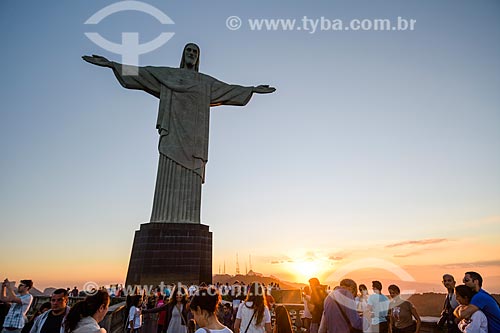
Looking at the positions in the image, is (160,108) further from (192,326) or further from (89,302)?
(89,302)

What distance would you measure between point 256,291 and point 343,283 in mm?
1055

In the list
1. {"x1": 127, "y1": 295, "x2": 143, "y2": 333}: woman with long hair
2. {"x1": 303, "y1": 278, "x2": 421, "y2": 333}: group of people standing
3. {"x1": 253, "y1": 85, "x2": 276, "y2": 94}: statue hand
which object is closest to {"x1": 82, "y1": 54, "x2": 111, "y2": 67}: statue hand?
{"x1": 253, "y1": 85, "x2": 276, "y2": 94}: statue hand

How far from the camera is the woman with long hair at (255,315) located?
429 centimetres

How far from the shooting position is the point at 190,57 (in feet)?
54.4

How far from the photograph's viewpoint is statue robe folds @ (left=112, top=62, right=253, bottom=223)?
14453mm

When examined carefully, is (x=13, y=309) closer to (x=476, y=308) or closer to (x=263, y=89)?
(x=476, y=308)

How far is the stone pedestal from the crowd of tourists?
700 centimetres

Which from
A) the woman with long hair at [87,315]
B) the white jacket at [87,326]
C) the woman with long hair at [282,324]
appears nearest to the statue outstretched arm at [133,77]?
the woman with long hair at [282,324]

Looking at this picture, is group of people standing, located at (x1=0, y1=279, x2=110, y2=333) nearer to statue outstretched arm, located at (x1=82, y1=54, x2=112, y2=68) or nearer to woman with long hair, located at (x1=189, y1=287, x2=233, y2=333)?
woman with long hair, located at (x1=189, y1=287, x2=233, y2=333)

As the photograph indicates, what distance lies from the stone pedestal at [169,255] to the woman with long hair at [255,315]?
30.2 feet

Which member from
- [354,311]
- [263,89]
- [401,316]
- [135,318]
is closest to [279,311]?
[354,311]

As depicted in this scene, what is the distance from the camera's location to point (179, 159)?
14.9m

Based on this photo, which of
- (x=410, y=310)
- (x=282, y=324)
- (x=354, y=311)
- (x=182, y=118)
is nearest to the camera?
(x=354, y=311)

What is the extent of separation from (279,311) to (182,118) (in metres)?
12.3
